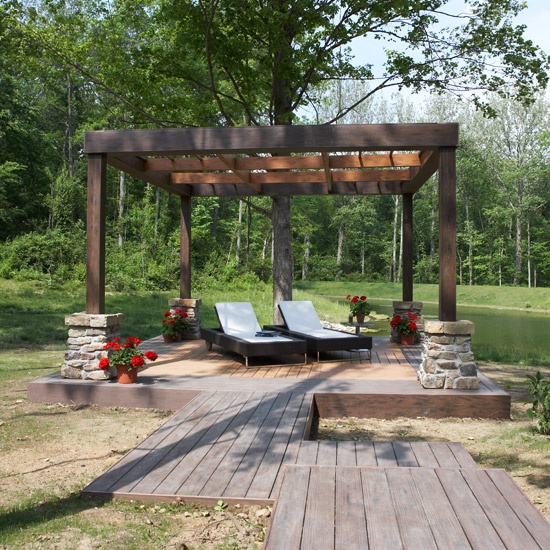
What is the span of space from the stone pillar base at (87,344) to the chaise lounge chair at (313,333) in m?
2.62

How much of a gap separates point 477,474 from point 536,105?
105ft

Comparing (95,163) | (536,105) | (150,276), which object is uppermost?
(536,105)

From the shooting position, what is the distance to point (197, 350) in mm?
8883

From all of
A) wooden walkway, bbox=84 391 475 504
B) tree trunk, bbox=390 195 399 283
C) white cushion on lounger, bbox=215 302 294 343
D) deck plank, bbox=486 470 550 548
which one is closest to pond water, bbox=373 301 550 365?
white cushion on lounger, bbox=215 302 294 343

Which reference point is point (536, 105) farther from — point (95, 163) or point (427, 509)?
point (427, 509)

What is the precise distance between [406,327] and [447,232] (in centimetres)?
365

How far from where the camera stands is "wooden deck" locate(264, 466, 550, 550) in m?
2.31

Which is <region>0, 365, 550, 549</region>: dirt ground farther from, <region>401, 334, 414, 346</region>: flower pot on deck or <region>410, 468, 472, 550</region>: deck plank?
<region>401, 334, 414, 346</region>: flower pot on deck

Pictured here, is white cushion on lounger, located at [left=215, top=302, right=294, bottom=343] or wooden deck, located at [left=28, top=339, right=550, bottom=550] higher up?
white cushion on lounger, located at [left=215, top=302, right=294, bottom=343]

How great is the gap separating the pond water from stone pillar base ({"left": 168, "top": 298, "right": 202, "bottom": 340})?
502 centimetres

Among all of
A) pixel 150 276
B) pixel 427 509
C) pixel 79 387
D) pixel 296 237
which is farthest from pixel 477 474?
pixel 296 237

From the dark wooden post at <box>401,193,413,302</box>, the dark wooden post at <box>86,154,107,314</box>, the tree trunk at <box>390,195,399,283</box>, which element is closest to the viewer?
the dark wooden post at <box>86,154,107,314</box>

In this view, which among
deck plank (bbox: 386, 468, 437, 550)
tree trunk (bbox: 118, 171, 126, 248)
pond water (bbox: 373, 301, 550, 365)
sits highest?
tree trunk (bbox: 118, 171, 126, 248)

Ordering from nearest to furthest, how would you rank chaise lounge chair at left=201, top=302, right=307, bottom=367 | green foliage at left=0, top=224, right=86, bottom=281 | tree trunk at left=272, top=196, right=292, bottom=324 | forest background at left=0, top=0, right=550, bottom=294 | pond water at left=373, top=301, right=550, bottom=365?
1. chaise lounge chair at left=201, top=302, right=307, bottom=367
2. tree trunk at left=272, top=196, right=292, bottom=324
3. pond water at left=373, top=301, right=550, bottom=365
4. forest background at left=0, top=0, right=550, bottom=294
5. green foliage at left=0, top=224, right=86, bottom=281
